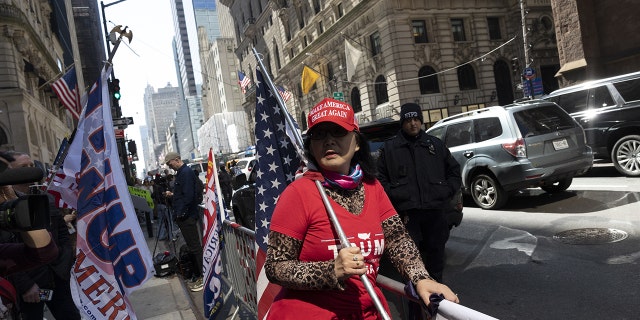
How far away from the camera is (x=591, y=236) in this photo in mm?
6207

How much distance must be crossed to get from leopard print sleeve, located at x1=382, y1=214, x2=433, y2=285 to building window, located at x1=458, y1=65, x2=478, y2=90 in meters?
34.7

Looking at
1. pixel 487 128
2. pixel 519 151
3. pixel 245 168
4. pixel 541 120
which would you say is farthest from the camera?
pixel 245 168

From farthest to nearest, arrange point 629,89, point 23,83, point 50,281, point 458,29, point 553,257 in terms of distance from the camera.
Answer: point 458,29 → point 23,83 → point 629,89 → point 553,257 → point 50,281

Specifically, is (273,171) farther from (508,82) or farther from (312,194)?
(508,82)

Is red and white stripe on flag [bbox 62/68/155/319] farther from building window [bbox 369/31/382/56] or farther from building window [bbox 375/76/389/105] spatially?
building window [bbox 369/31/382/56]

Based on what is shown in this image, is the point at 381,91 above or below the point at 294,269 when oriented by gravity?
above

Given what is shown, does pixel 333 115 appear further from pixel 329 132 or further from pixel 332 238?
pixel 332 238

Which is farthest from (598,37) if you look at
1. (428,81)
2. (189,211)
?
(189,211)

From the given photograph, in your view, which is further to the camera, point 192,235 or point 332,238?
point 192,235

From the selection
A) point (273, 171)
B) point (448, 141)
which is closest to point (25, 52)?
point (448, 141)

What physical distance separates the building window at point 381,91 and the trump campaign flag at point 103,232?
1267 inches

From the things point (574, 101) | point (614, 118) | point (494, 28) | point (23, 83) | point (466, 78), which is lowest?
point (614, 118)

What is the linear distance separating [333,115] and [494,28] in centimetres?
3872

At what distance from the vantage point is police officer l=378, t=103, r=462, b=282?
4316mm
